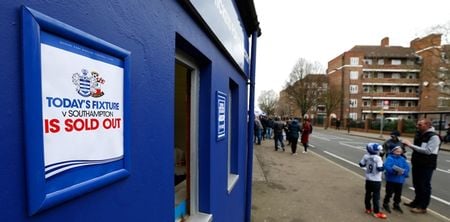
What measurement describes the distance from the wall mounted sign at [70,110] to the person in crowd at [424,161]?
19.5 feet

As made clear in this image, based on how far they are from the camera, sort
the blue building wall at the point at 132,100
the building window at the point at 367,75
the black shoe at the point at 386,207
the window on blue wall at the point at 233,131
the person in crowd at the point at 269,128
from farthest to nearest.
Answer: the building window at the point at 367,75 → the person in crowd at the point at 269,128 → the black shoe at the point at 386,207 → the window on blue wall at the point at 233,131 → the blue building wall at the point at 132,100

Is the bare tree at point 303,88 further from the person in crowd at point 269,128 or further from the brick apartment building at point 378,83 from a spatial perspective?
the person in crowd at point 269,128

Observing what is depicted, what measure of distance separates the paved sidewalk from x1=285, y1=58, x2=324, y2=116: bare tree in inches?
1661

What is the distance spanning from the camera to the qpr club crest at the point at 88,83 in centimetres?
88

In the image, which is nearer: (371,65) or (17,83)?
(17,83)

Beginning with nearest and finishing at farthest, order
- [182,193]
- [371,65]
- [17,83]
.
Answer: [17,83] < [182,193] < [371,65]

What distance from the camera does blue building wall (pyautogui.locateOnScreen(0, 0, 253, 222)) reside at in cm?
69

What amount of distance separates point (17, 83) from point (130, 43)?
528mm

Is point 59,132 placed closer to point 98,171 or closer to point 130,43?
point 98,171

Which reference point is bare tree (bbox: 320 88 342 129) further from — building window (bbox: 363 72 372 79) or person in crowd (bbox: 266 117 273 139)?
person in crowd (bbox: 266 117 273 139)

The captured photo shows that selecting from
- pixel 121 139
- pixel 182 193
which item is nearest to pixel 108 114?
pixel 121 139

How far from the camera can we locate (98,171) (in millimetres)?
983

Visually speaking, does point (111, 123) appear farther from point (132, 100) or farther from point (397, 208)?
point (397, 208)

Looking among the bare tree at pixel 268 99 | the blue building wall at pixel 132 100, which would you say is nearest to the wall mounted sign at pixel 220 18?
the blue building wall at pixel 132 100
